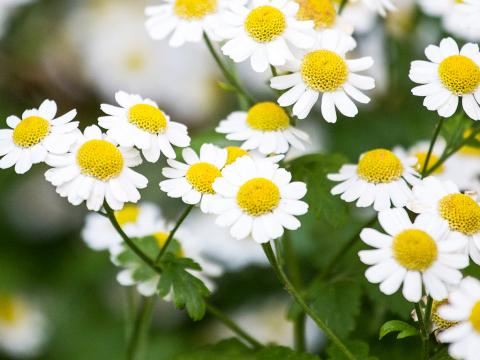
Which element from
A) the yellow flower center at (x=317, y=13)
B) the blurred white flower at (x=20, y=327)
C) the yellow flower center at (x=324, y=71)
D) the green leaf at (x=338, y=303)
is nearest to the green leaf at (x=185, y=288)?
the green leaf at (x=338, y=303)

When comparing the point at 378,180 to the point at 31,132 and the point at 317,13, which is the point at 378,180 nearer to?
the point at 317,13

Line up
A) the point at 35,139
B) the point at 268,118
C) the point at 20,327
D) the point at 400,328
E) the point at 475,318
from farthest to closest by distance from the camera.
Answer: the point at 20,327
the point at 268,118
the point at 35,139
the point at 400,328
the point at 475,318

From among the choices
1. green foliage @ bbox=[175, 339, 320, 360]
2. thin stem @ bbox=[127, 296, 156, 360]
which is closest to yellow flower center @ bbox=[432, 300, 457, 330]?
green foliage @ bbox=[175, 339, 320, 360]

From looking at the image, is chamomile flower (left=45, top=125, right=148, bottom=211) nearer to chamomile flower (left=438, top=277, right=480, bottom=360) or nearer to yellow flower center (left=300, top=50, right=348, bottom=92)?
yellow flower center (left=300, top=50, right=348, bottom=92)

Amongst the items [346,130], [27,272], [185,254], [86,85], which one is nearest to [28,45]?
[86,85]

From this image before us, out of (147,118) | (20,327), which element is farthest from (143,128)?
(20,327)

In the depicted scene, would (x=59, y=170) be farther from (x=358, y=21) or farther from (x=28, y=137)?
(x=358, y=21)
